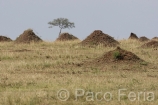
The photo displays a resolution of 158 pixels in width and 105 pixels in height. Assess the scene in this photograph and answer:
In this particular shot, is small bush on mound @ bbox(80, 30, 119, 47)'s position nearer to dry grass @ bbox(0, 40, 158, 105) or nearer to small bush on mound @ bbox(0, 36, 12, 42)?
dry grass @ bbox(0, 40, 158, 105)

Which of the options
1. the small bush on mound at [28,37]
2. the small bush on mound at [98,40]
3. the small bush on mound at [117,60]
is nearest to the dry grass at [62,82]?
the small bush on mound at [117,60]

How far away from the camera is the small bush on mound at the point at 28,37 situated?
3553 centimetres

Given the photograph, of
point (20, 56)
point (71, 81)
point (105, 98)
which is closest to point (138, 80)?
point (71, 81)

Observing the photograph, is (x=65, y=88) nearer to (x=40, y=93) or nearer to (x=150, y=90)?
(x=40, y=93)

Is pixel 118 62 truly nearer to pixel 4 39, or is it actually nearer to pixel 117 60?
pixel 117 60

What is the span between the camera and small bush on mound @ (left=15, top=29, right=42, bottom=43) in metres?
35.5

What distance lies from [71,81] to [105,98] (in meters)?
3.04

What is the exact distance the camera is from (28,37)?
3600cm

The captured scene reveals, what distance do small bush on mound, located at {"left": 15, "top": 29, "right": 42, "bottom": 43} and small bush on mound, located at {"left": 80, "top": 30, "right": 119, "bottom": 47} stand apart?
588 cm

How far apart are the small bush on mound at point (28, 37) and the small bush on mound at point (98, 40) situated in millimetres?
5875

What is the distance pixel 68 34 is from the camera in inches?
1626

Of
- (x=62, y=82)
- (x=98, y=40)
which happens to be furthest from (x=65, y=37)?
(x=62, y=82)

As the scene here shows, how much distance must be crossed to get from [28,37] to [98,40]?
7262mm

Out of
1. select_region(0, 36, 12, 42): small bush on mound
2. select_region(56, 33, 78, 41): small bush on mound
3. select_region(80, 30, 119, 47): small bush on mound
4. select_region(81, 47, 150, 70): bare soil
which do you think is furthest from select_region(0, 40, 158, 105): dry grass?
select_region(0, 36, 12, 42): small bush on mound
